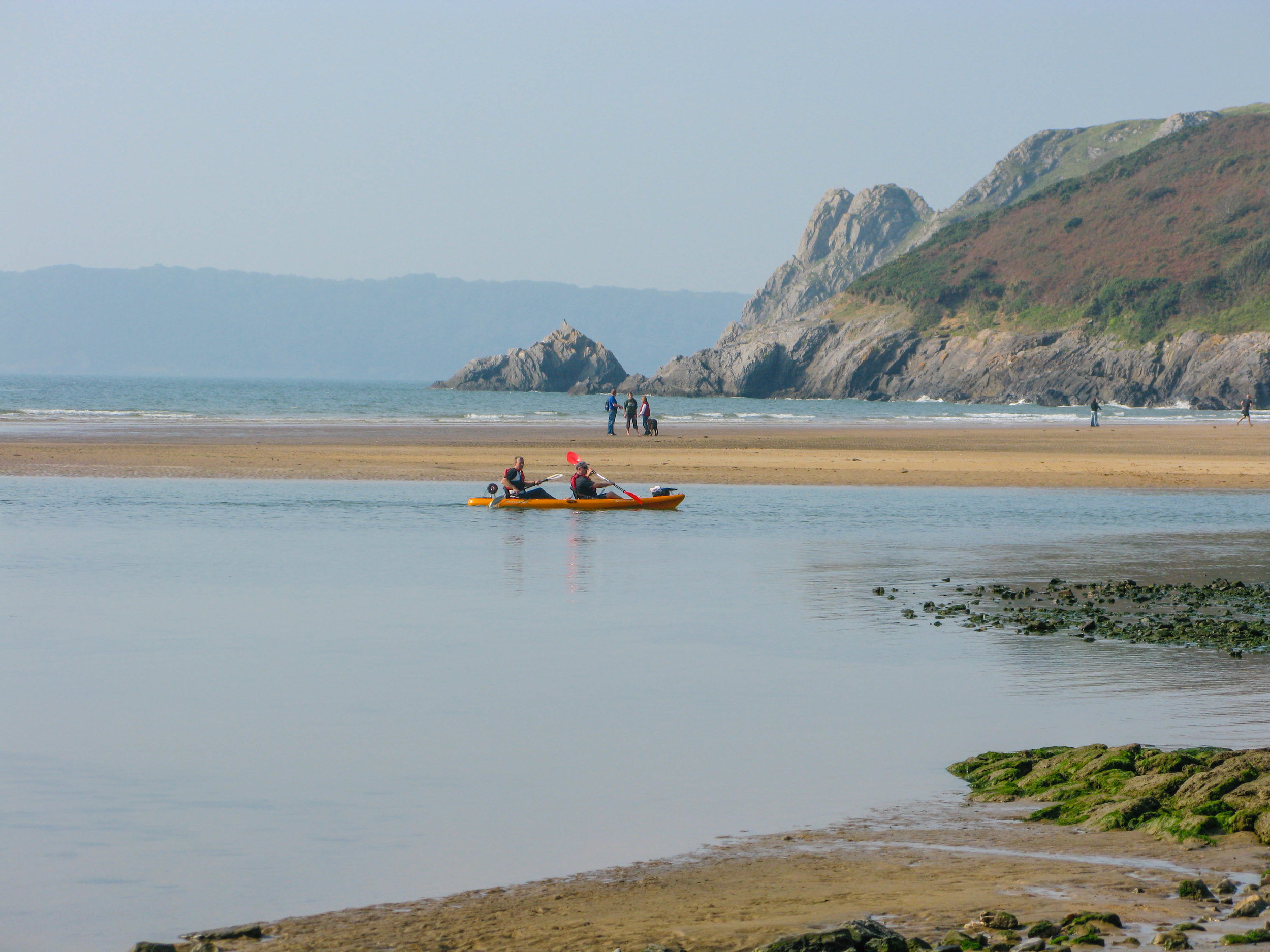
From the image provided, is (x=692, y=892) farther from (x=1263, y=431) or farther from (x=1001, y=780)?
(x=1263, y=431)

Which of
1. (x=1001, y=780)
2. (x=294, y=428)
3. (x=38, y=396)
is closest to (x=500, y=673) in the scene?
(x=1001, y=780)

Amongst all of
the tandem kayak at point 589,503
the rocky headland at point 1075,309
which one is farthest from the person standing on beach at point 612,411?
the rocky headland at point 1075,309

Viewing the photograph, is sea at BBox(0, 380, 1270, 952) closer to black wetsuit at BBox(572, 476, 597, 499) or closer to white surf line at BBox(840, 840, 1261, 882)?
white surf line at BBox(840, 840, 1261, 882)

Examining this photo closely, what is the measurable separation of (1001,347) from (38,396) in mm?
96486

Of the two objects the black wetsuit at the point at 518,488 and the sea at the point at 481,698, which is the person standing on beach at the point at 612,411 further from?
the sea at the point at 481,698

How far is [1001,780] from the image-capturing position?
7754mm

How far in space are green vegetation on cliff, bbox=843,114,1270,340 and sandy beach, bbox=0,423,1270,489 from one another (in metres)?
86.0

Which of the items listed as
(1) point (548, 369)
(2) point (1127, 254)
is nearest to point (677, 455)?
(2) point (1127, 254)

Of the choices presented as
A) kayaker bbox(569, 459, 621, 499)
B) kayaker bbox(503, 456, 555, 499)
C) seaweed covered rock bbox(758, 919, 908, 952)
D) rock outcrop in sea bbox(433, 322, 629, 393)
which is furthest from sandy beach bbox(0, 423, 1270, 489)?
rock outcrop in sea bbox(433, 322, 629, 393)

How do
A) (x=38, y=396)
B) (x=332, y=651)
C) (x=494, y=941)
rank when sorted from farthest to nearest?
(x=38, y=396) < (x=332, y=651) < (x=494, y=941)

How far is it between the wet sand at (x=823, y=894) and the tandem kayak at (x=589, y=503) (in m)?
17.8

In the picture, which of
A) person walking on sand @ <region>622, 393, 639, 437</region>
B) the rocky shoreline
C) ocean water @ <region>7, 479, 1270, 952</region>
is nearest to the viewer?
the rocky shoreline

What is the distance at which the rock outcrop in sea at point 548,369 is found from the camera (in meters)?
178

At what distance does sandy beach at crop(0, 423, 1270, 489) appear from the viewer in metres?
31.9
